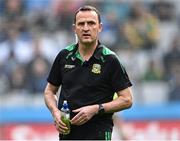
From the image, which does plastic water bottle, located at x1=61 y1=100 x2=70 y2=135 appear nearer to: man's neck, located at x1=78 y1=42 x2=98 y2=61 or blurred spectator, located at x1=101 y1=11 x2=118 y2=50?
man's neck, located at x1=78 y1=42 x2=98 y2=61

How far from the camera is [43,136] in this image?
13.2 meters

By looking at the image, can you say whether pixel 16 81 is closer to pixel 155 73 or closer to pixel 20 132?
pixel 20 132

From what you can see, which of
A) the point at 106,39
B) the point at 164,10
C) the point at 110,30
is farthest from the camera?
the point at 164,10

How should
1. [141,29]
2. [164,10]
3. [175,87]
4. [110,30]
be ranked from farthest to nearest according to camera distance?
[164,10] → [141,29] → [110,30] → [175,87]

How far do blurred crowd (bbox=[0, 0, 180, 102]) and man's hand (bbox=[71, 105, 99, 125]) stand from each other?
707 cm

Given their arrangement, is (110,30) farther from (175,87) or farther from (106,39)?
(175,87)

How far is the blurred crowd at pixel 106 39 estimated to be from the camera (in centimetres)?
1386

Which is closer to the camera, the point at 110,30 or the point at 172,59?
the point at 172,59

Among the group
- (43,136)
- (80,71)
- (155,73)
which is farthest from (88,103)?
(155,73)

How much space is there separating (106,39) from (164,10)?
1888 millimetres

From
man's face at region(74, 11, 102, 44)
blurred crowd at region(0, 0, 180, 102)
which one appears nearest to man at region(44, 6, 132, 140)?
man's face at region(74, 11, 102, 44)

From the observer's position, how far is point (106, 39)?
14672 mm

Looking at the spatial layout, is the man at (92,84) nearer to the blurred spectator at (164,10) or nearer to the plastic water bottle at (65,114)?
the plastic water bottle at (65,114)

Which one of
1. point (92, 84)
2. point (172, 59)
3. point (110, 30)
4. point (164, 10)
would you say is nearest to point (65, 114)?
point (92, 84)
